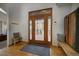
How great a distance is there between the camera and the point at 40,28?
2.96 metres

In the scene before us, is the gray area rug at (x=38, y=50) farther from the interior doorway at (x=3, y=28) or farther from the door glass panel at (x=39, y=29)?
the interior doorway at (x=3, y=28)

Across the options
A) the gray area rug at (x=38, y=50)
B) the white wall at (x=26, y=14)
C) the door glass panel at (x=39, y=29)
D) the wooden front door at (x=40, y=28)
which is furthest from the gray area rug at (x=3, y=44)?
the door glass panel at (x=39, y=29)

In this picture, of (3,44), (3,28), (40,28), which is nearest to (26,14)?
(40,28)

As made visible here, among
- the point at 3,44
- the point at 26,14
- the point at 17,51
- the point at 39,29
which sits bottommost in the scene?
the point at 17,51

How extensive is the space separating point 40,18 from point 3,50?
92 centimetres

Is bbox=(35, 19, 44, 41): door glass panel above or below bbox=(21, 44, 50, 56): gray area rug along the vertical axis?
above

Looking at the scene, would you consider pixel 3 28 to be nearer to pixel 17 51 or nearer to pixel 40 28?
pixel 17 51

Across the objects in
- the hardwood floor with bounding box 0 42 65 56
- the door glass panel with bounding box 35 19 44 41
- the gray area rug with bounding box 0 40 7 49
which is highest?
the door glass panel with bounding box 35 19 44 41

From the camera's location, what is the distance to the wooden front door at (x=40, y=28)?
2916 millimetres

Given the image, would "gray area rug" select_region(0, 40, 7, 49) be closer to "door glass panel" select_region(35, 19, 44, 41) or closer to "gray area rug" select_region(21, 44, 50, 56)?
"gray area rug" select_region(21, 44, 50, 56)

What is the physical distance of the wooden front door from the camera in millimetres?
2916

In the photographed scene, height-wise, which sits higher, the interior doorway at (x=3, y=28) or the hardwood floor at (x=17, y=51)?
the interior doorway at (x=3, y=28)

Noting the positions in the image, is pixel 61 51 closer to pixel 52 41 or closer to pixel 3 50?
pixel 52 41

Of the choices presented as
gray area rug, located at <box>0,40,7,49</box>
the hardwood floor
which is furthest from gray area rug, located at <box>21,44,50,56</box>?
gray area rug, located at <box>0,40,7,49</box>
